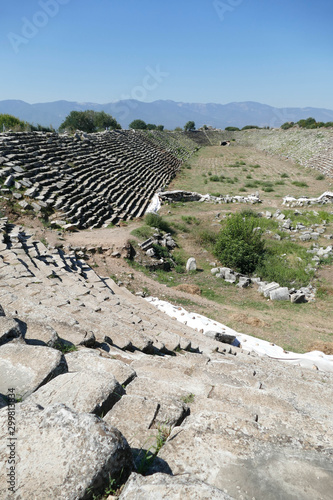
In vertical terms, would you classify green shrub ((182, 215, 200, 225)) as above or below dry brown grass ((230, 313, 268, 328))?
above

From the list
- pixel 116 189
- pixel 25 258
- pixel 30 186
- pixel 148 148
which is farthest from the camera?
pixel 148 148

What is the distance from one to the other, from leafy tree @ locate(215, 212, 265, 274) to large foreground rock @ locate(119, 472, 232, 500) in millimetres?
12433

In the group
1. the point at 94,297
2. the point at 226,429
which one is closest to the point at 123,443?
the point at 226,429

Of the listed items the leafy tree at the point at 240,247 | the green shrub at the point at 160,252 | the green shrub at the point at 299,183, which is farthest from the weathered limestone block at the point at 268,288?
the green shrub at the point at 299,183

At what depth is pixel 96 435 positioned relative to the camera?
5.68 feet

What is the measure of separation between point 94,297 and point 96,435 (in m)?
6.36

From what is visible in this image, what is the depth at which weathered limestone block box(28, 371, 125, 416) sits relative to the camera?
7.76ft

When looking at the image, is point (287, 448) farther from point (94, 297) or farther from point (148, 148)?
point (148, 148)

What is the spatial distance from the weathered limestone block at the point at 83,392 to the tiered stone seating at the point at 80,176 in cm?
1446

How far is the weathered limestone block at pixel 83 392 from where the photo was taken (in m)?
2.37

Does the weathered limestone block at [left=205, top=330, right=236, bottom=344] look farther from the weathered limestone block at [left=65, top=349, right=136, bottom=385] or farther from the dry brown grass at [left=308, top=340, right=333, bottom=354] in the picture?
the weathered limestone block at [left=65, top=349, right=136, bottom=385]

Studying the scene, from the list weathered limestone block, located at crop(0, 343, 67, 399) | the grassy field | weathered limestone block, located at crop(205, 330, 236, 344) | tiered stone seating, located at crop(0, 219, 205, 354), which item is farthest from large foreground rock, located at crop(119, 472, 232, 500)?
the grassy field

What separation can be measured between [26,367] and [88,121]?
54262 mm

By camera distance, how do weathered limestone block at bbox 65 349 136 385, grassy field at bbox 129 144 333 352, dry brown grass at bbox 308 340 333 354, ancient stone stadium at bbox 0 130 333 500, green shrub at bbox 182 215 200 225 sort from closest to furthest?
1. ancient stone stadium at bbox 0 130 333 500
2. weathered limestone block at bbox 65 349 136 385
3. dry brown grass at bbox 308 340 333 354
4. grassy field at bbox 129 144 333 352
5. green shrub at bbox 182 215 200 225
